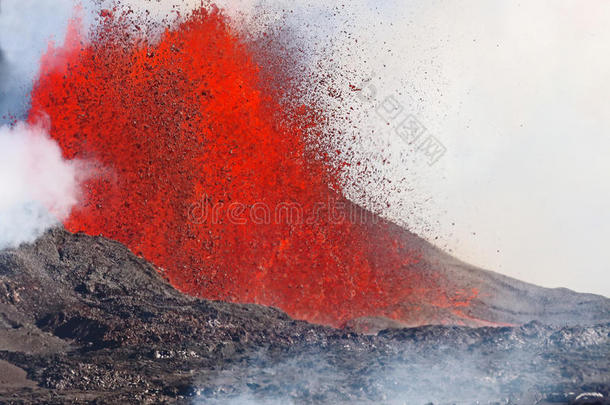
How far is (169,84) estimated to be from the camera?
16984mm

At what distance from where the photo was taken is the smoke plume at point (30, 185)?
40.4ft

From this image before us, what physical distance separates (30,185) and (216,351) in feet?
18.1

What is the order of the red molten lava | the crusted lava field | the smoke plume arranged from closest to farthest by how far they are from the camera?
the crusted lava field
the smoke plume
the red molten lava

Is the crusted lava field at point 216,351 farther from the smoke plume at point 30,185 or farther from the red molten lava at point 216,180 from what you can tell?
the red molten lava at point 216,180

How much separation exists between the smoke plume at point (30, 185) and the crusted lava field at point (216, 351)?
40 cm

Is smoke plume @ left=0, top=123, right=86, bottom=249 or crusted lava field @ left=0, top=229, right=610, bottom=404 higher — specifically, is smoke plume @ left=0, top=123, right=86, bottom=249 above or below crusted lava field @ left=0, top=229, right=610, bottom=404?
above

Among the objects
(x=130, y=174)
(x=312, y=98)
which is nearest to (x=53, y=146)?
(x=130, y=174)

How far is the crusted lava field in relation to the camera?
28.1 ft

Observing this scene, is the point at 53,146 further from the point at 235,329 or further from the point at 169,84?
the point at 235,329

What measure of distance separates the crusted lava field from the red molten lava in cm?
161

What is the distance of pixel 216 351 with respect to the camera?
10.8 metres

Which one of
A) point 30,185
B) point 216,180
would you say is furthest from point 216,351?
point 216,180

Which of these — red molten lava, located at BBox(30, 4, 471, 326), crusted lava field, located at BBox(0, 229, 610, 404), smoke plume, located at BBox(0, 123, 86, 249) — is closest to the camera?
crusted lava field, located at BBox(0, 229, 610, 404)

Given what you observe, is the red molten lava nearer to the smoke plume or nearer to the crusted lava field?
the smoke plume
